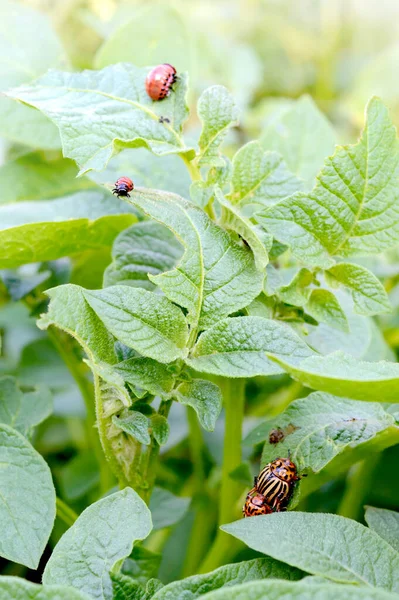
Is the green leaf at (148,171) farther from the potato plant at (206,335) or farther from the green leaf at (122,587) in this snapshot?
the green leaf at (122,587)

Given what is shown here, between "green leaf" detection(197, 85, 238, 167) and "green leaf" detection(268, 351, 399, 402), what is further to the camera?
"green leaf" detection(197, 85, 238, 167)

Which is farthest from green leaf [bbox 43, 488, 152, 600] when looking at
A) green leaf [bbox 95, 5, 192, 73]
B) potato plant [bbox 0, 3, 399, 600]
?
green leaf [bbox 95, 5, 192, 73]

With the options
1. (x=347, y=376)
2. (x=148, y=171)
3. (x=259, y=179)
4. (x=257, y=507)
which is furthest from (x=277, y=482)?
(x=148, y=171)

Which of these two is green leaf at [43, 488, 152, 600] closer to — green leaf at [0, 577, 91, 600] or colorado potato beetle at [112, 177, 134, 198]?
green leaf at [0, 577, 91, 600]

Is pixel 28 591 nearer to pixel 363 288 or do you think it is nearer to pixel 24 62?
pixel 363 288

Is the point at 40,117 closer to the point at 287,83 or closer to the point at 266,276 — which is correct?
the point at 266,276

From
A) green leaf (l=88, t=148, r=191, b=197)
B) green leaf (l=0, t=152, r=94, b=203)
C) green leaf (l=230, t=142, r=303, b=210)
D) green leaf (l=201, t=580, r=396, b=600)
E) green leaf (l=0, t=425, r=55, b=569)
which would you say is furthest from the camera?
green leaf (l=0, t=152, r=94, b=203)
